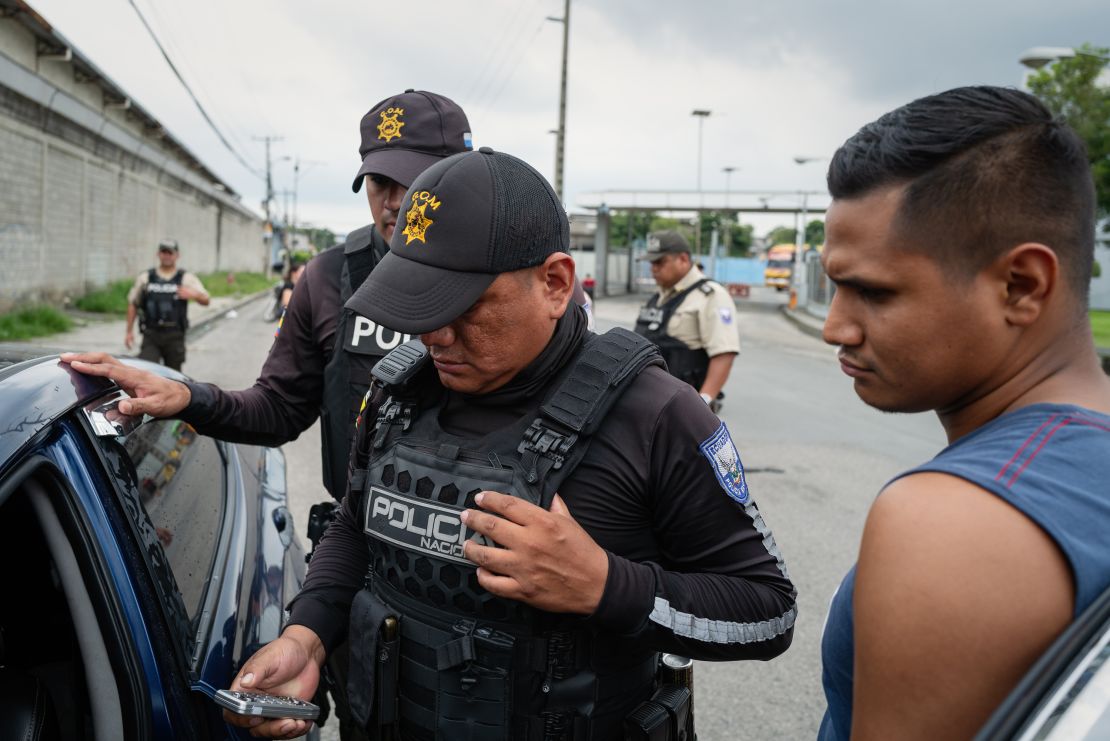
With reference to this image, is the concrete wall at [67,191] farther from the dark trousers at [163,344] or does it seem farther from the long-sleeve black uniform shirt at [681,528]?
the long-sleeve black uniform shirt at [681,528]

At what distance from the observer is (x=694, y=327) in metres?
5.84

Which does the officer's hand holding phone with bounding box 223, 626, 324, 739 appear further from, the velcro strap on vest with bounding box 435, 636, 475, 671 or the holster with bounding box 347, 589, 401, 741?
the velcro strap on vest with bounding box 435, 636, 475, 671

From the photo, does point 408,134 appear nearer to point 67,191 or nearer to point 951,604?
point 951,604

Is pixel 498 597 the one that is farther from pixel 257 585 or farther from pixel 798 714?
pixel 798 714

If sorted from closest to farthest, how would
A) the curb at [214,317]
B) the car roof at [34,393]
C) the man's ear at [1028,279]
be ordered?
the man's ear at [1028,279]
the car roof at [34,393]
the curb at [214,317]

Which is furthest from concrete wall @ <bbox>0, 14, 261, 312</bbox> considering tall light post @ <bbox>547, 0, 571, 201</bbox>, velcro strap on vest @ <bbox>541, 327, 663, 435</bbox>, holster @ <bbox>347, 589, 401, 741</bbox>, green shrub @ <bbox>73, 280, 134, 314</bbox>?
velcro strap on vest @ <bbox>541, 327, 663, 435</bbox>

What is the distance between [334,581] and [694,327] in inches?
170

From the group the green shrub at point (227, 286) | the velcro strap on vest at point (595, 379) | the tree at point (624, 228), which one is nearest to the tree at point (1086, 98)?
the velcro strap on vest at point (595, 379)

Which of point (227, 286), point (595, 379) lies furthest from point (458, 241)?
point (227, 286)

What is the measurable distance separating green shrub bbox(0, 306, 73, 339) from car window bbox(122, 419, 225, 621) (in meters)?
12.5

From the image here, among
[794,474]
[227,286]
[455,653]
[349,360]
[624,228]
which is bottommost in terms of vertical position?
[794,474]

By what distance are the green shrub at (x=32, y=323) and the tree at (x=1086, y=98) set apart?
19.8 meters

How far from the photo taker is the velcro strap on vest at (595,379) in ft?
4.90

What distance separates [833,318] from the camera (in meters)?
1.14
